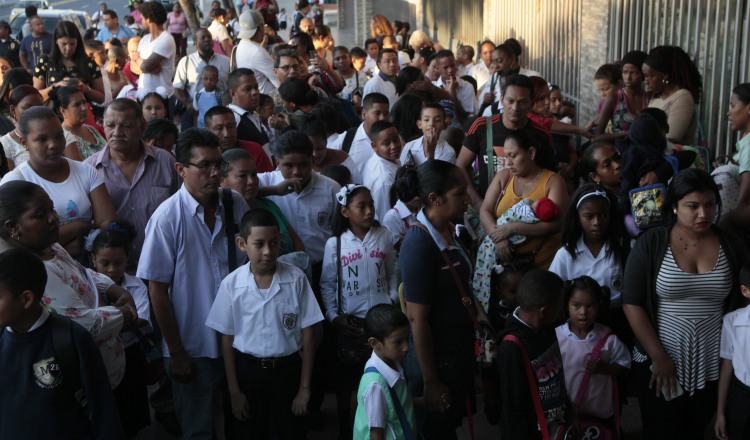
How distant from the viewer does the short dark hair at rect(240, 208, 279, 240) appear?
444 cm

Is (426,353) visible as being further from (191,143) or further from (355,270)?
(191,143)

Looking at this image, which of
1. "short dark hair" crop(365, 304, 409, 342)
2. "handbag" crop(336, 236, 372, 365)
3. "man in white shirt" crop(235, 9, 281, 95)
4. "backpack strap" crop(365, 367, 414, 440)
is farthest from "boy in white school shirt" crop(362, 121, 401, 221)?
"man in white shirt" crop(235, 9, 281, 95)

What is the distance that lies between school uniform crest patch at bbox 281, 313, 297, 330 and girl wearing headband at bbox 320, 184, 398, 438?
613mm

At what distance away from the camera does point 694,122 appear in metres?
6.63

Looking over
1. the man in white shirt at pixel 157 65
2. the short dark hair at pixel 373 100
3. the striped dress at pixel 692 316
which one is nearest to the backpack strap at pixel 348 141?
the short dark hair at pixel 373 100

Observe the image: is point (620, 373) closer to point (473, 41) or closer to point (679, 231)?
point (679, 231)

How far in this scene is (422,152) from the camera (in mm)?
6621

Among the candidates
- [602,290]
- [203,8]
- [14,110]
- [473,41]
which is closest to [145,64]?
[14,110]

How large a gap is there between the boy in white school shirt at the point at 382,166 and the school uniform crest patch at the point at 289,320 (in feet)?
5.39

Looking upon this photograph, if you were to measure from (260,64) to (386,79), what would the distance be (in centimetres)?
142

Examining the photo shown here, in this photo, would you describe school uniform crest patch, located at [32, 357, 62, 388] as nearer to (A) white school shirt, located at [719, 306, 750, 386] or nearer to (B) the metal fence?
(A) white school shirt, located at [719, 306, 750, 386]

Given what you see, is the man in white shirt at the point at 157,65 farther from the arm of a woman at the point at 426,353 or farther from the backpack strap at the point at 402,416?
the backpack strap at the point at 402,416

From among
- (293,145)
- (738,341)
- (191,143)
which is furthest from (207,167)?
(738,341)

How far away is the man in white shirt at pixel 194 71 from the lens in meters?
9.91
